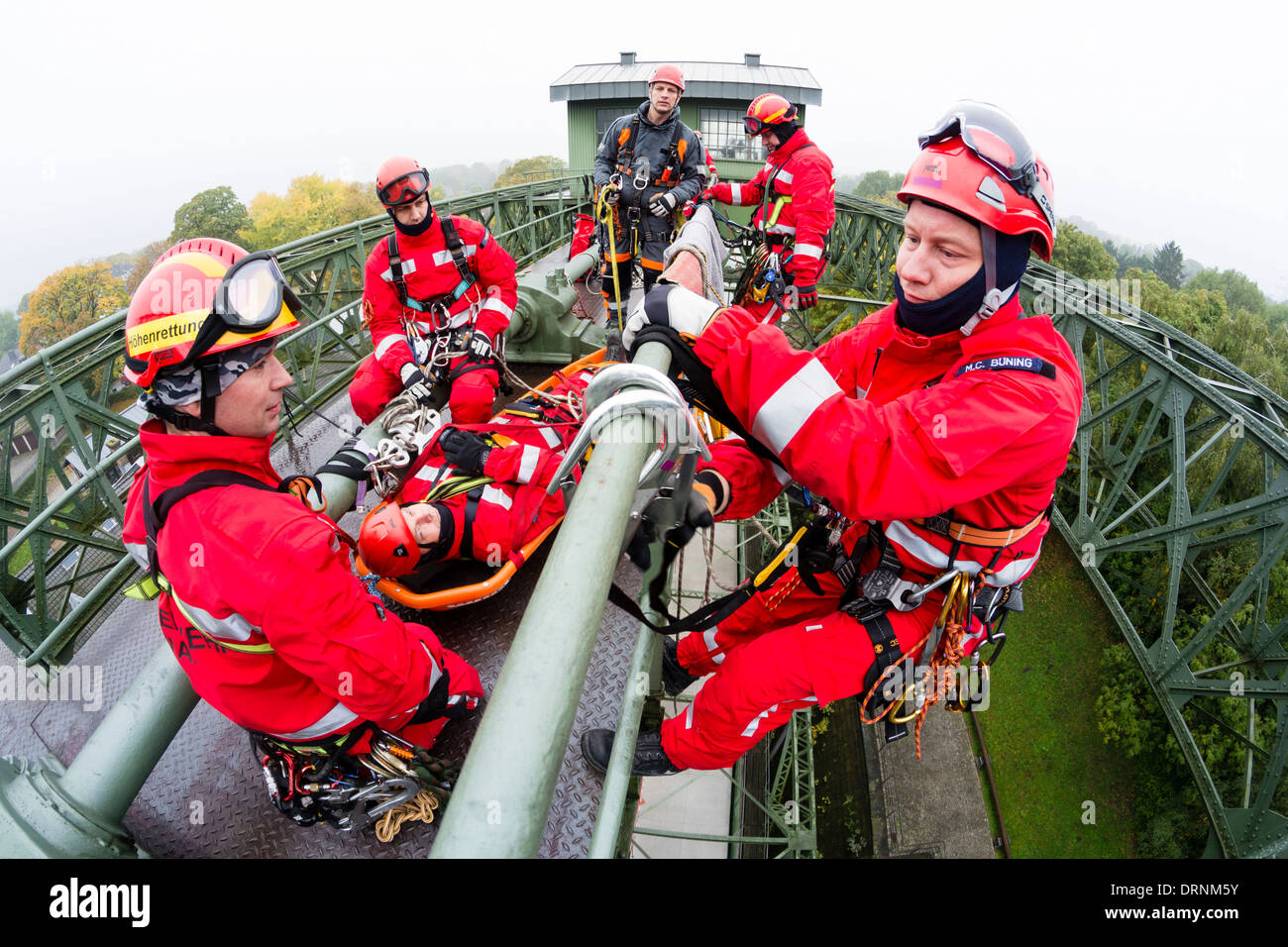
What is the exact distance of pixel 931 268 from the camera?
2234 millimetres

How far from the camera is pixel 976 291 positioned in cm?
221

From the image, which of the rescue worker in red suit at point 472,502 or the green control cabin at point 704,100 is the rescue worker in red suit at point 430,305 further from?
the green control cabin at point 704,100

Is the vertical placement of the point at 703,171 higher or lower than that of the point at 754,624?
higher

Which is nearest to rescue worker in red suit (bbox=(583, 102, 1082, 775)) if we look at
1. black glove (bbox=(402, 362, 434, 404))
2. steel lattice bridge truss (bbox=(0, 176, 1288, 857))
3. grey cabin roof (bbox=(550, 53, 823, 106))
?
black glove (bbox=(402, 362, 434, 404))

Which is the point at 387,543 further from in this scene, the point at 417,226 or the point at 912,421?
the point at 417,226

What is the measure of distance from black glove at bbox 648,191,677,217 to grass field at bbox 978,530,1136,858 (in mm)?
13520

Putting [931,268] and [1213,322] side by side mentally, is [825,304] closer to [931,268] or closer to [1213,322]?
[1213,322]

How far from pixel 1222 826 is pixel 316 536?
941 centimetres

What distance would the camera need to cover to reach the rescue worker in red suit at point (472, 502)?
3.49 metres

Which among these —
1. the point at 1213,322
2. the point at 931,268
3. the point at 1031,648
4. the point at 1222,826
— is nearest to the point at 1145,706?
the point at 1031,648

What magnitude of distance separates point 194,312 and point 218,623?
100 cm

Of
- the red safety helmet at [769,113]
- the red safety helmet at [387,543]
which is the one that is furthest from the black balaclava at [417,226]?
the red safety helmet at [769,113]

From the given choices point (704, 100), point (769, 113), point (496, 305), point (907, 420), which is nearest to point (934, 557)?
point (907, 420)

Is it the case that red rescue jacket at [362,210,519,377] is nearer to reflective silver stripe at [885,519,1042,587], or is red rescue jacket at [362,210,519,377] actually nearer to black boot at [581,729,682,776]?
black boot at [581,729,682,776]
